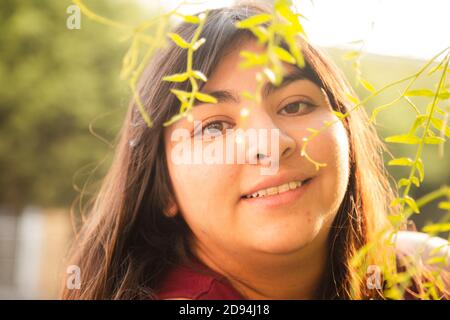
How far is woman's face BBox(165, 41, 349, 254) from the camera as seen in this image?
79 centimetres

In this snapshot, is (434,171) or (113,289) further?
(434,171)

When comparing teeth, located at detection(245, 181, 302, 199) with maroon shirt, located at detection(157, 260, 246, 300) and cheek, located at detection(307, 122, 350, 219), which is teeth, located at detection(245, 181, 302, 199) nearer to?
cheek, located at detection(307, 122, 350, 219)

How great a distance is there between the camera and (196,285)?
886 mm

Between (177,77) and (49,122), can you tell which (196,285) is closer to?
(177,77)

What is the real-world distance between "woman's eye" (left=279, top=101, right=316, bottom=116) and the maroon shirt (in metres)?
0.26

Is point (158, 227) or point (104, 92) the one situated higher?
point (104, 92)

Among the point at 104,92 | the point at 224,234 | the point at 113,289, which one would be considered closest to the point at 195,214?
the point at 224,234

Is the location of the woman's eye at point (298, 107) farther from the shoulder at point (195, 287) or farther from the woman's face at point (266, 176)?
the shoulder at point (195, 287)

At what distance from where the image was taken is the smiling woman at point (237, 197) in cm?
81

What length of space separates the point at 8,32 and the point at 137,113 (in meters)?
4.06

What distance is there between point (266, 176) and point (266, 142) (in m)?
0.05

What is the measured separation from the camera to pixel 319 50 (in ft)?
3.07
